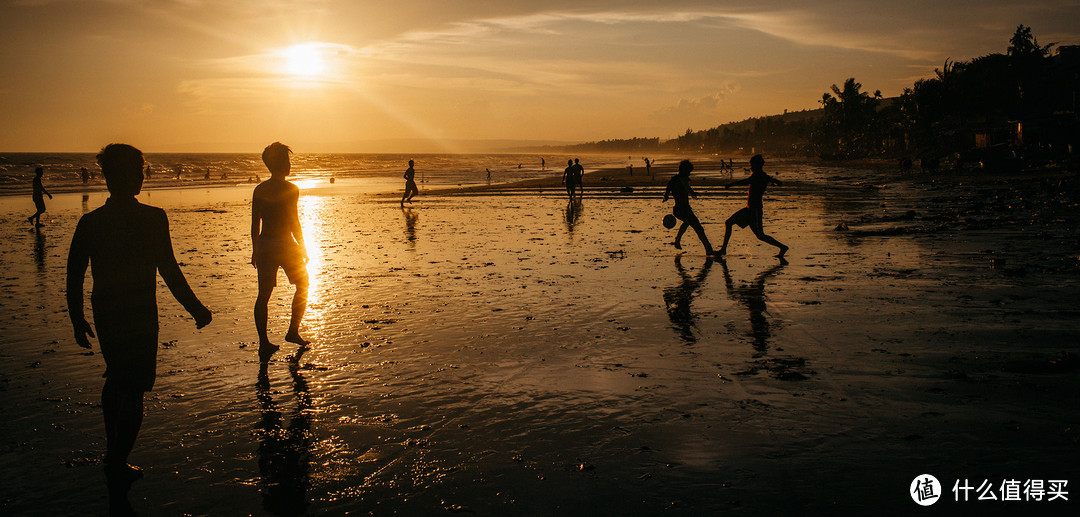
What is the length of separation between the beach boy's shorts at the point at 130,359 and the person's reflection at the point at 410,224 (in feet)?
38.8

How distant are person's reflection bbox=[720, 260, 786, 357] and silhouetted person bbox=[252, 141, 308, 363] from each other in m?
5.04

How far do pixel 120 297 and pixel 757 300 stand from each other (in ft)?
25.2

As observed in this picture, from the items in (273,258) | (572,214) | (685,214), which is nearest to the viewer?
(273,258)

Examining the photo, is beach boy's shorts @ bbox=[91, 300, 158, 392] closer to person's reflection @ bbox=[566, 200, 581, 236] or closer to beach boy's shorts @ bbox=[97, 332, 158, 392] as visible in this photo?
beach boy's shorts @ bbox=[97, 332, 158, 392]

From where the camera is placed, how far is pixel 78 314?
430cm

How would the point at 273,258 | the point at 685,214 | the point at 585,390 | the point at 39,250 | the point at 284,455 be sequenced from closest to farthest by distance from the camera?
the point at 284,455 → the point at 585,390 → the point at 273,258 → the point at 685,214 → the point at 39,250

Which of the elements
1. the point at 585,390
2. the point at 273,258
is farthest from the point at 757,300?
the point at 273,258

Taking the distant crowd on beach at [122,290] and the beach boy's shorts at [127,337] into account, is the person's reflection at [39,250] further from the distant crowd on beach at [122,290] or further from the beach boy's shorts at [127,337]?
the beach boy's shorts at [127,337]

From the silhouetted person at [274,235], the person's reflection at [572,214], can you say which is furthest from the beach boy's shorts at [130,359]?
the person's reflection at [572,214]

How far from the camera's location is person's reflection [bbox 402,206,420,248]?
17500 millimetres

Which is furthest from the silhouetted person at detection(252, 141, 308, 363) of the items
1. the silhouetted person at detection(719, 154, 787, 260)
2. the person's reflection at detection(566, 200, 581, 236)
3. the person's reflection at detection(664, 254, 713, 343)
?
the person's reflection at detection(566, 200, 581, 236)

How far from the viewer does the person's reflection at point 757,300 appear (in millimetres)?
7289

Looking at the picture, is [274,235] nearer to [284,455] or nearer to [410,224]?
[284,455]

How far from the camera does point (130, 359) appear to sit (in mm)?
4340
